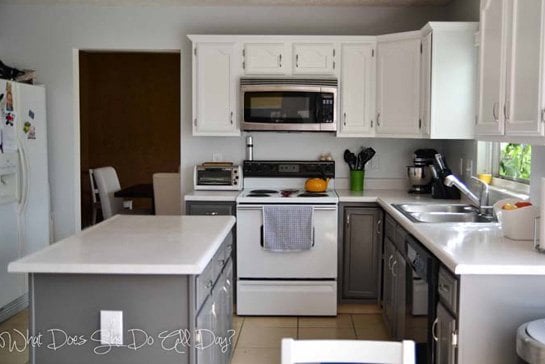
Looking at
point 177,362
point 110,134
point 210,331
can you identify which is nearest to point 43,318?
point 177,362

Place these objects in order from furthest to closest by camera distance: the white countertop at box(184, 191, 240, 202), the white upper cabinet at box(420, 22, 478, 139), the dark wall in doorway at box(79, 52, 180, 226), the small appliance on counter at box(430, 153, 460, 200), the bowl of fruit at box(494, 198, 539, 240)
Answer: the dark wall in doorway at box(79, 52, 180, 226) → the white countertop at box(184, 191, 240, 202) → the small appliance on counter at box(430, 153, 460, 200) → the white upper cabinet at box(420, 22, 478, 139) → the bowl of fruit at box(494, 198, 539, 240)

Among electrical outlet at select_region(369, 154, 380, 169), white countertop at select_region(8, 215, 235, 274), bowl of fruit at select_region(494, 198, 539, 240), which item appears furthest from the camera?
electrical outlet at select_region(369, 154, 380, 169)

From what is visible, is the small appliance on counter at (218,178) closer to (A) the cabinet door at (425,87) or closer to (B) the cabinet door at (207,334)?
(A) the cabinet door at (425,87)

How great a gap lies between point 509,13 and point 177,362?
6.82 ft

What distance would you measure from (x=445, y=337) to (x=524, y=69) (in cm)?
117

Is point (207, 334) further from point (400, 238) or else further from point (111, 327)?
point (400, 238)

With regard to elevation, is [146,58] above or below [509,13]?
above

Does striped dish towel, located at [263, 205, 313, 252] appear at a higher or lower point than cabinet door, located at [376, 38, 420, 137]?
lower

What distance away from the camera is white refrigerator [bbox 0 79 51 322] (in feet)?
13.4

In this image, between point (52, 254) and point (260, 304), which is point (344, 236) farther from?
A: point (52, 254)

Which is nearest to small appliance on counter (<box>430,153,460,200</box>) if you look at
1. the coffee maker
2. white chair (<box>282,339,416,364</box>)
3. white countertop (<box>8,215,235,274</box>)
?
the coffee maker

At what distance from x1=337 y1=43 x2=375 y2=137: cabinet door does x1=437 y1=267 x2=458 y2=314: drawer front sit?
2.29m

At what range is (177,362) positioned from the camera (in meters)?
2.14

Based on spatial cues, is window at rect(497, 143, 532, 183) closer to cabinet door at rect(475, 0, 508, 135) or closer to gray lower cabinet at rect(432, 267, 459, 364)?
cabinet door at rect(475, 0, 508, 135)
